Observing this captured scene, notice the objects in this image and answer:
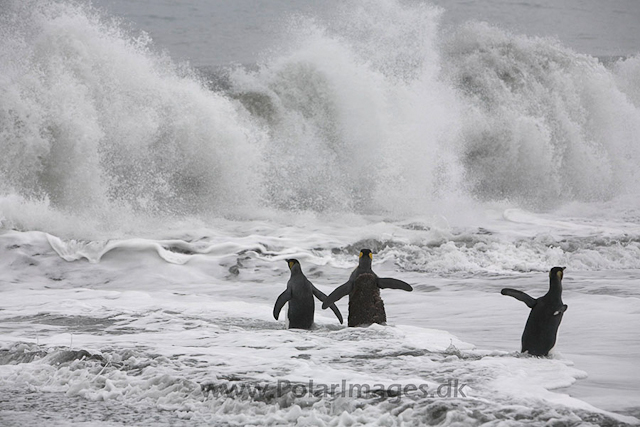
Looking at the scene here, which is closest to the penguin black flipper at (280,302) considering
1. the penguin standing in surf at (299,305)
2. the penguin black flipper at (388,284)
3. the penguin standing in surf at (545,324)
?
the penguin standing in surf at (299,305)

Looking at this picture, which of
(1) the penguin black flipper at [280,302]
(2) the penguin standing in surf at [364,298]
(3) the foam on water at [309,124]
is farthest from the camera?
(3) the foam on water at [309,124]

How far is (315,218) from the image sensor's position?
11812 mm

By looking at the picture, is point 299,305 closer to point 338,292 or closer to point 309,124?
point 338,292

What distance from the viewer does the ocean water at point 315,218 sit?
404cm

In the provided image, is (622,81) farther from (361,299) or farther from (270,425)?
(270,425)

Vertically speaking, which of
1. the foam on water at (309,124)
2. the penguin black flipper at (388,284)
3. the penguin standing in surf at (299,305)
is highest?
the foam on water at (309,124)

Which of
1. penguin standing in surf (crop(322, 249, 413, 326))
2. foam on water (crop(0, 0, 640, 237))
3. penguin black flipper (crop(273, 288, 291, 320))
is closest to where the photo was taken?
penguin standing in surf (crop(322, 249, 413, 326))

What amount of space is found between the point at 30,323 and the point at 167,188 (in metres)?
6.25

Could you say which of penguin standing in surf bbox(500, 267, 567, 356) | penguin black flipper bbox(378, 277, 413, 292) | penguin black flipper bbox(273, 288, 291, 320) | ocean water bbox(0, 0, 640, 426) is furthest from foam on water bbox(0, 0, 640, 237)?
penguin standing in surf bbox(500, 267, 567, 356)

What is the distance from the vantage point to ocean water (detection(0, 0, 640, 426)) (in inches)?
159

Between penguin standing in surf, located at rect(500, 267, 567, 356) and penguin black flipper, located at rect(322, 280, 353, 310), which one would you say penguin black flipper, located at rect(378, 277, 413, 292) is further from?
penguin standing in surf, located at rect(500, 267, 567, 356)

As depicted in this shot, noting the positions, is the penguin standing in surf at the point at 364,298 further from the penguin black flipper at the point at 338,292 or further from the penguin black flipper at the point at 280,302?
the penguin black flipper at the point at 280,302

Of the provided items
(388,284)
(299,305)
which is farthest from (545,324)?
(299,305)

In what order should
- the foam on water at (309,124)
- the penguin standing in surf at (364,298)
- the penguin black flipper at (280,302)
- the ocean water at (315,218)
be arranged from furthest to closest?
the foam on water at (309,124) → the penguin black flipper at (280,302) → the penguin standing in surf at (364,298) → the ocean water at (315,218)
